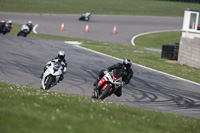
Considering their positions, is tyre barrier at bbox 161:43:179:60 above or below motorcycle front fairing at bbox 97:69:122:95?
below

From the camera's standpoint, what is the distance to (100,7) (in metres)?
54.8

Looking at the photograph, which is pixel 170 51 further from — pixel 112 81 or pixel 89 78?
pixel 112 81

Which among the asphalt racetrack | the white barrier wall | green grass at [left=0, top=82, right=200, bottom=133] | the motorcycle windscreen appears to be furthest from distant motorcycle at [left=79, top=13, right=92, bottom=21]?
green grass at [left=0, top=82, right=200, bottom=133]

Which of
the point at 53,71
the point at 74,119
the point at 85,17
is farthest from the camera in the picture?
the point at 85,17

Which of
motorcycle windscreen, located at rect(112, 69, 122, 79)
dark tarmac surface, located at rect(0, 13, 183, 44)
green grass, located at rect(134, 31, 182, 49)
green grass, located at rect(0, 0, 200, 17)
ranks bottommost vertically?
green grass, located at rect(134, 31, 182, 49)

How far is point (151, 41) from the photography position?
3575 cm

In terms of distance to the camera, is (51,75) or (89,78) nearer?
(51,75)

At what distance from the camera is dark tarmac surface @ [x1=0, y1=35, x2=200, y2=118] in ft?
44.4

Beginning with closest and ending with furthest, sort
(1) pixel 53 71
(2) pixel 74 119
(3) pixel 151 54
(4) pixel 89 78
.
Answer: (2) pixel 74 119
(1) pixel 53 71
(4) pixel 89 78
(3) pixel 151 54

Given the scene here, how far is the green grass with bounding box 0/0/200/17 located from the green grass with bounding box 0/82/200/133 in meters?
39.0

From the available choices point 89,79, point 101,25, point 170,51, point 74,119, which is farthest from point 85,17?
point 74,119

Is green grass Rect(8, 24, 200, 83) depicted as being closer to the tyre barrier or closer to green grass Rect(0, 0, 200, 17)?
the tyre barrier

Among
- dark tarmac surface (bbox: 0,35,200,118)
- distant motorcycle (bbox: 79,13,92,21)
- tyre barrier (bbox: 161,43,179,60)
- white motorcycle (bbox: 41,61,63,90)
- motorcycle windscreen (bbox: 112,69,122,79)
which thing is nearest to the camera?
motorcycle windscreen (bbox: 112,69,122,79)

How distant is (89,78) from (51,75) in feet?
12.9
